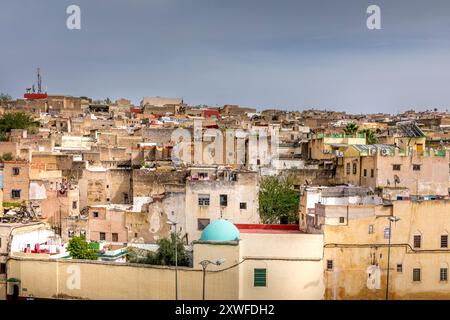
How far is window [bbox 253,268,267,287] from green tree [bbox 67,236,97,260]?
5.76m

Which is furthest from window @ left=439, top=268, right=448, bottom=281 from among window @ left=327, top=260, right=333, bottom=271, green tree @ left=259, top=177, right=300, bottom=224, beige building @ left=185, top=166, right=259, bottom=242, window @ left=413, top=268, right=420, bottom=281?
beige building @ left=185, top=166, right=259, bottom=242

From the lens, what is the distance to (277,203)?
2956cm

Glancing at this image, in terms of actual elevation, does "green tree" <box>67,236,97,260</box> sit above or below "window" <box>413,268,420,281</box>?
above

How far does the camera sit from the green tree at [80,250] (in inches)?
953

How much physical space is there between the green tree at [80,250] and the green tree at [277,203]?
753cm

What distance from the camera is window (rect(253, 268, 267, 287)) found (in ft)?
74.9

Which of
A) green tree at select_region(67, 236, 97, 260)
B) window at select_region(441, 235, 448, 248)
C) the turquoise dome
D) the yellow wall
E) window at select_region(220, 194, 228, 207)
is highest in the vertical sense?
window at select_region(220, 194, 228, 207)

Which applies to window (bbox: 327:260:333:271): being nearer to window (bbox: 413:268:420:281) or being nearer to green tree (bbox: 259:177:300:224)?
window (bbox: 413:268:420:281)

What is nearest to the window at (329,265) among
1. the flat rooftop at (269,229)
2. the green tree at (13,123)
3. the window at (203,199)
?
the flat rooftop at (269,229)

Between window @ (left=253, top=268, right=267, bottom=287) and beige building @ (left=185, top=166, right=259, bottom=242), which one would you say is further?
beige building @ (left=185, top=166, right=259, bottom=242)

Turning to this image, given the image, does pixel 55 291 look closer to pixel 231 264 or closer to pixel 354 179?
pixel 231 264

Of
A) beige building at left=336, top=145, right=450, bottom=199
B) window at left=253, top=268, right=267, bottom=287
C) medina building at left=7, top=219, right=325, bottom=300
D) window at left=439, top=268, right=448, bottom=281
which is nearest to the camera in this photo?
medina building at left=7, top=219, right=325, bottom=300

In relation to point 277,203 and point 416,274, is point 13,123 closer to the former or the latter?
point 277,203

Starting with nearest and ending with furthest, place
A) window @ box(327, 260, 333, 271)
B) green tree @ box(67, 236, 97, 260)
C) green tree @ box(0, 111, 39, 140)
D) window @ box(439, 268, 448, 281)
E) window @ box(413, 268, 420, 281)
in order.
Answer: window @ box(327, 260, 333, 271) < window @ box(413, 268, 420, 281) < window @ box(439, 268, 448, 281) < green tree @ box(67, 236, 97, 260) < green tree @ box(0, 111, 39, 140)
